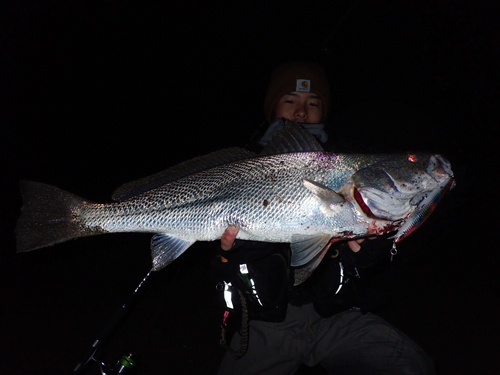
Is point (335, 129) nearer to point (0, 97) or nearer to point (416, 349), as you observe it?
point (416, 349)

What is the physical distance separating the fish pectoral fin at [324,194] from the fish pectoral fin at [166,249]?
2.39 feet

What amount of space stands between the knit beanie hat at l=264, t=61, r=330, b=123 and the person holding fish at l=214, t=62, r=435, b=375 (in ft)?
4.92

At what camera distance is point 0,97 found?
8.88 meters

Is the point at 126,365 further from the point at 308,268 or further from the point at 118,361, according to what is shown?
the point at 308,268

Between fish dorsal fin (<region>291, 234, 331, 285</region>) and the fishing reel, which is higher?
fish dorsal fin (<region>291, 234, 331, 285</region>)

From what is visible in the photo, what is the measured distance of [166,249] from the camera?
1.66m

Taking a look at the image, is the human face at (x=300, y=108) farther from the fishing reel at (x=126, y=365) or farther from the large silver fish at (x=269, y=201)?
the fishing reel at (x=126, y=365)

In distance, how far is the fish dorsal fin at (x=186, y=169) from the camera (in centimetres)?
176

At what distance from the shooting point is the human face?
313cm

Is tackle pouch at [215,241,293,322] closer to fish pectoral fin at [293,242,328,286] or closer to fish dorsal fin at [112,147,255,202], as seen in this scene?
fish pectoral fin at [293,242,328,286]

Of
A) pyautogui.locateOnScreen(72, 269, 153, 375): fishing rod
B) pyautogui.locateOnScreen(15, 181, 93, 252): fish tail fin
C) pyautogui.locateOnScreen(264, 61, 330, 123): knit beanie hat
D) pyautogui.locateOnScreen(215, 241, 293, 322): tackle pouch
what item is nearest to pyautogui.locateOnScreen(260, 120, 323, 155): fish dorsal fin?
pyautogui.locateOnScreen(215, 241, 293, 322): tackle pouch

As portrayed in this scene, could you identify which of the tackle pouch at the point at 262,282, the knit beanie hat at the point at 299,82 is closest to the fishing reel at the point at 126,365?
the tackle pouch at the point at 262,282

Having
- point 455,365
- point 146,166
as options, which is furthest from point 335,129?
point 146,166

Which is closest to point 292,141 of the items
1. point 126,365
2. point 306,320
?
point 306,320
